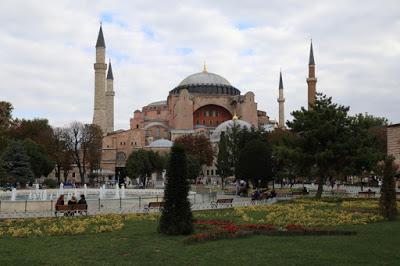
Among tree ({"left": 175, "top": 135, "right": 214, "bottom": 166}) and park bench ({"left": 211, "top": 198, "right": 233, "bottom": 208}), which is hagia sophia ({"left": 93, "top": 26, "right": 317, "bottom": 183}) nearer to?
tree ({"left": 175, "top": 135, "right": 214, "bottom": 166})

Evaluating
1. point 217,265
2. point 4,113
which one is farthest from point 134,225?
point 4,113

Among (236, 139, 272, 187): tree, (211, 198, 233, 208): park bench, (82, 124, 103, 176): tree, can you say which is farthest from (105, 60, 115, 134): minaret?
(211, 198, 233, 208): park bench

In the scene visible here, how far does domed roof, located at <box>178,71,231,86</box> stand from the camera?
78.0 metres

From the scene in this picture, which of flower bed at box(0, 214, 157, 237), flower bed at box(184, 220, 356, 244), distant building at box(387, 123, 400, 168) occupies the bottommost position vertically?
flower bed at box(0, 214, 157, 237)

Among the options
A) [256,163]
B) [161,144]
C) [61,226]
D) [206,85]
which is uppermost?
[206,85]

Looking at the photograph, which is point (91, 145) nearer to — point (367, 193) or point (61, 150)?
point (61, 150)

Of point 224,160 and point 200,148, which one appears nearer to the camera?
point 224,160

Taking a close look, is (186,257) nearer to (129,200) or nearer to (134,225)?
(134,225)

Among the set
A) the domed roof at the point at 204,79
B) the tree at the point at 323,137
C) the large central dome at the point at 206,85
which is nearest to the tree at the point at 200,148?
the large central dome at the point at 206,85

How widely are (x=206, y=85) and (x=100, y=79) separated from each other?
2028 cm

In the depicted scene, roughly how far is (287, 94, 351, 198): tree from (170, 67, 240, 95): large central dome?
53378 millimetres

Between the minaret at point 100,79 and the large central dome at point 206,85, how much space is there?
17.3 meters

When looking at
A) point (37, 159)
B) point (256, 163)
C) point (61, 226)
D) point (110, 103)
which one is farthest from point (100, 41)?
point (61, 226)

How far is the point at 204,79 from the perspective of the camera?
78438mm
